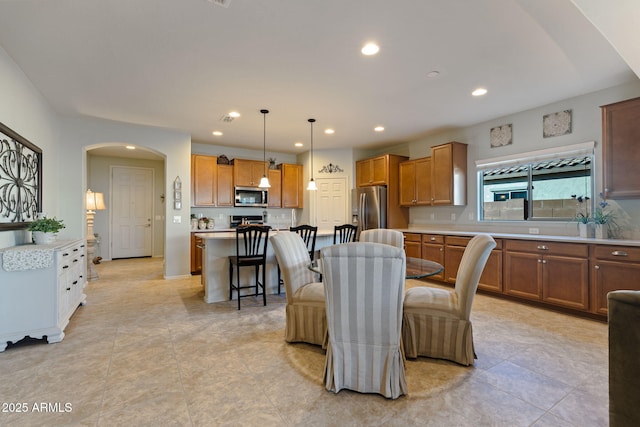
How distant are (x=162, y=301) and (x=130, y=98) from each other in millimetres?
2659

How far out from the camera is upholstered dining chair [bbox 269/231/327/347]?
8.47ft

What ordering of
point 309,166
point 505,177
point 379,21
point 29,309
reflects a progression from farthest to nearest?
point 309,166 < point 505,177 < point 29,309 < point 379,21

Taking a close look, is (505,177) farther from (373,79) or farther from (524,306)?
(373,79)

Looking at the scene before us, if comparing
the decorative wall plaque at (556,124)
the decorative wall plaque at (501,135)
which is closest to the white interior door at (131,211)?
the decorative wall plaque at (501,135)

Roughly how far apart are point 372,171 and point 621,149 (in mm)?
3747

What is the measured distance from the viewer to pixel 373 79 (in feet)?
→ 10.9

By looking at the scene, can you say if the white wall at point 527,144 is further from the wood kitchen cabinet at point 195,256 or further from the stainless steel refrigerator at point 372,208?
the wood kitchen cabinet at point 195,256

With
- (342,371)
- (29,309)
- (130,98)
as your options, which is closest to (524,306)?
(342,371)

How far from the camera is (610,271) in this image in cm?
314

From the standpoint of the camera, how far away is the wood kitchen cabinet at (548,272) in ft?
11.0

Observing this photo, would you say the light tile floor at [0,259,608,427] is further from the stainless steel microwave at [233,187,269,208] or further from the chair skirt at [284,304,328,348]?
the stainless steel microwave at [233,187,269,208]

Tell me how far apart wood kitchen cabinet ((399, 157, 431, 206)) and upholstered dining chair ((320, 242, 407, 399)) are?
395cm

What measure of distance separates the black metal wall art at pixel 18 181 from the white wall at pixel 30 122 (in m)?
0.11

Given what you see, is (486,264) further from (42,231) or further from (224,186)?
(42,231)
